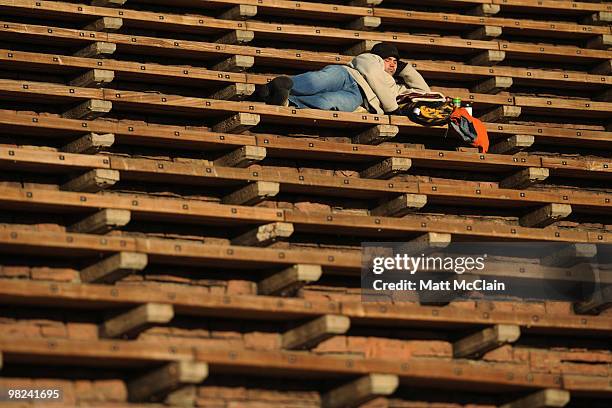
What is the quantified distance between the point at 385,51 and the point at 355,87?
0.96ft

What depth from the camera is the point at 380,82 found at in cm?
768

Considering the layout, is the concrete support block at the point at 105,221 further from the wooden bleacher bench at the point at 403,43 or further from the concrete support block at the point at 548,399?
the concrete support block at the point at 548,399

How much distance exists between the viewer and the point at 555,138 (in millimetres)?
7953

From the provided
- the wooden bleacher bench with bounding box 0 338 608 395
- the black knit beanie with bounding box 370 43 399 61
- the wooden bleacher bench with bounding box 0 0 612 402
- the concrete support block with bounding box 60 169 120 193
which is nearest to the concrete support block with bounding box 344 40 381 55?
the wooden bleacher bench with bounding box 0 0 612 402

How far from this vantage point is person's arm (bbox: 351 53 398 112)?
7.67 m

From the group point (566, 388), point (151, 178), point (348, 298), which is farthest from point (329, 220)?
point (566, 388)

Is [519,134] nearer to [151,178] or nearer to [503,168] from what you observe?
[503,168]

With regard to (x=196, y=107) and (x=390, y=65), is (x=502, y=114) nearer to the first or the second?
(x=390, y=65)

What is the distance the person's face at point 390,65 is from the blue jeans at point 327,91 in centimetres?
21

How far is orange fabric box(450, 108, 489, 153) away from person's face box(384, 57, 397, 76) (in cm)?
40

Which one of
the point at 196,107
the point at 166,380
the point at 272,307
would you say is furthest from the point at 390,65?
the point at 166,380

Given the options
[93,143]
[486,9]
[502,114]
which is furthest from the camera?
[486,9]

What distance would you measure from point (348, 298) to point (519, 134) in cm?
145

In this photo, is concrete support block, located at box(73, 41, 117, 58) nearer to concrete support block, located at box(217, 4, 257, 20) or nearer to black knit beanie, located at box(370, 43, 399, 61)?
concrete support block, located at box(217, 4, 257, 20)
